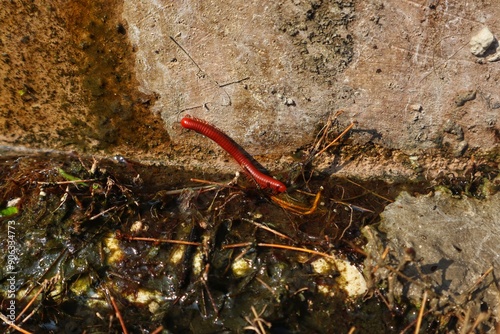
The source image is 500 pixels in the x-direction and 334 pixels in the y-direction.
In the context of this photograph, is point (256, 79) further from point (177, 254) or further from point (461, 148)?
point (461, 148)

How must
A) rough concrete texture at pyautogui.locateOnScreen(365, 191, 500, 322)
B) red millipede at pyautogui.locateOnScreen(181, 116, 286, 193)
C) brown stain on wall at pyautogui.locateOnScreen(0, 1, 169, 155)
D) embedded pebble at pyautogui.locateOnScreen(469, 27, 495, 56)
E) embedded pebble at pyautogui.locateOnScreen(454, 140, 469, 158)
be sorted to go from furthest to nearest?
embedded pebble at pyautogui.locateOnScreen(454, 140, 469, 158) → red millipede at pyautogui.locateOnScreen(181, 116, 286, 193) → brown stain on wall at pyautogui.locateOnScreen(0, 1, 169, 155) → embedded pebble at pyautogui.locateOnScreen(469, 27, 495, 56) → rough concrete texture at pyautogui.locateOnScreen(365, 191, 500, 322)

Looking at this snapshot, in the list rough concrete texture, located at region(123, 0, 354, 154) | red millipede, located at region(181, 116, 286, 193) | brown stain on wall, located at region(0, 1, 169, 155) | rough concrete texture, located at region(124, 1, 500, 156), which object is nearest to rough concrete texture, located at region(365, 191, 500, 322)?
rough concrete texture, located at region(124, 1, 500, 156)

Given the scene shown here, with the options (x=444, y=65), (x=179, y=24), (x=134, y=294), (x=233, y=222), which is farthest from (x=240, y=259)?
(x=444, y=65)

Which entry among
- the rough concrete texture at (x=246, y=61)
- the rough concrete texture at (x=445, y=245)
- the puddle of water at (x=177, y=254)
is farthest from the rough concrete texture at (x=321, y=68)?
the puddle of water at (x=177, y=254)

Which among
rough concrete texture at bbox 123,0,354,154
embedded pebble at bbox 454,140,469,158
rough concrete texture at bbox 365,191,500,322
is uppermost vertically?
rough concrete texture at bbox 123,0,354,154

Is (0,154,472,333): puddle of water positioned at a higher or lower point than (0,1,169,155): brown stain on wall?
lower

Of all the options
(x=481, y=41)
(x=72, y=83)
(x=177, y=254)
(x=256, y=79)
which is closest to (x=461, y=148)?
(x=481, y=41)

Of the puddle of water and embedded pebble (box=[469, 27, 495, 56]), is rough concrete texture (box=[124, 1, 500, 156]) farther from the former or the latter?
the puddle of water
